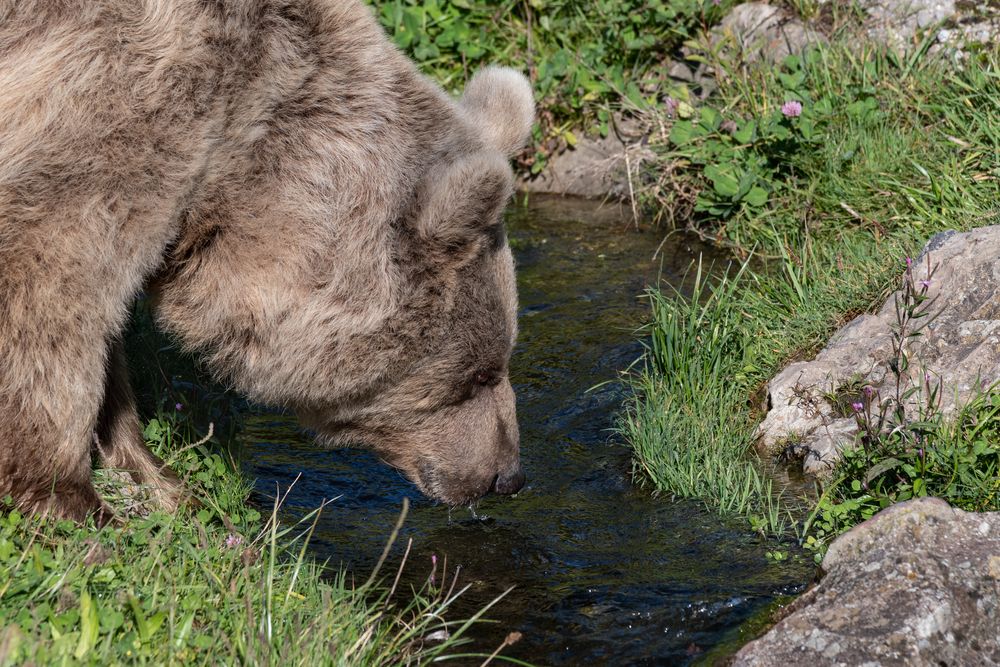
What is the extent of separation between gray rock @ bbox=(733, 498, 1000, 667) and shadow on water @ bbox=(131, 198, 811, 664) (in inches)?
13.8

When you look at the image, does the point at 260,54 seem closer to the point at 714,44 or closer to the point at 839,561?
the point at 839,561

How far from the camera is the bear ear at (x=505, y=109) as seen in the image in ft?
15.8

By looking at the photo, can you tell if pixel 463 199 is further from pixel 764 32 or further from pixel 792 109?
pixel 764 32

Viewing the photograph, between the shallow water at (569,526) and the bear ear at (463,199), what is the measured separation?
1442 mm

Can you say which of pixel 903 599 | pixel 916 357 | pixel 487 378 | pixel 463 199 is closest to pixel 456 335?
pixel 487 378

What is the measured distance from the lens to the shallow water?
4387 millimetres

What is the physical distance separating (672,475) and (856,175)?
8.94ft

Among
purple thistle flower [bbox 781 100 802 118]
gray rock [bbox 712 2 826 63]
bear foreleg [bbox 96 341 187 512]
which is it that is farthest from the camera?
gray rock [bbox 712 2 826 63]

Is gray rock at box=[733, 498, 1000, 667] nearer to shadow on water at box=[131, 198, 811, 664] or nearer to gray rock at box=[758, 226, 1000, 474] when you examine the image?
shadow on water at box=[131, 198, 811, 664]

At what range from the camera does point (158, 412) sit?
17.4 feet

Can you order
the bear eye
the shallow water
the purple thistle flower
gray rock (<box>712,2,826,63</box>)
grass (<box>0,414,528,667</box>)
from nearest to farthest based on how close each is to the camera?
grass (<box>0,414,528,667</box>) < the shallow water < the bear eye < the purple thistle flower < gray rock (<box>712,2,826,63</box>)

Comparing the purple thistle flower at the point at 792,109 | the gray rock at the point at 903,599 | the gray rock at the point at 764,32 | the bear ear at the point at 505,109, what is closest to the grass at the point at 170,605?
the gray rock at the point at 903,599

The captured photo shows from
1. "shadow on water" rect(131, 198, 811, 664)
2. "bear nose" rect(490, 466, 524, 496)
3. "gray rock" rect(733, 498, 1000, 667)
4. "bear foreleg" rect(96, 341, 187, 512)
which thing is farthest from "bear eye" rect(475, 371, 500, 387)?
"gray rock" rect(733, 498, 1000, 667)

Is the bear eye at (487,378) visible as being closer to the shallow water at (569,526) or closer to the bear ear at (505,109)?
the shallow water at (569,526)
